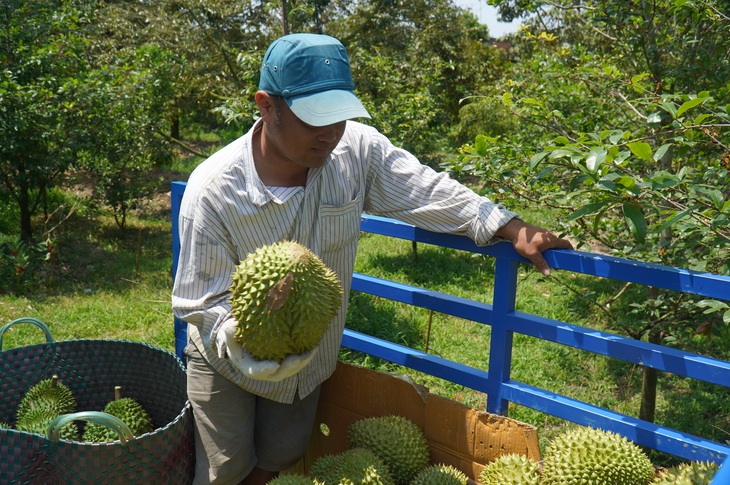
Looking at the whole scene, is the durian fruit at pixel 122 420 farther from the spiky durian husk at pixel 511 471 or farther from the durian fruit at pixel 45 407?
the spiky durian husk at pixel 511 471

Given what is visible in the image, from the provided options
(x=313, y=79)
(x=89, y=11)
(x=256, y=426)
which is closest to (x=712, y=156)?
(x=313, y=79)

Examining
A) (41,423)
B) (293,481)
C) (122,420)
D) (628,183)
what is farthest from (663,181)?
(41,423)

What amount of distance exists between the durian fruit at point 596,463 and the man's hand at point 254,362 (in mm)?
679

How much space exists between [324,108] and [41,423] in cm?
140

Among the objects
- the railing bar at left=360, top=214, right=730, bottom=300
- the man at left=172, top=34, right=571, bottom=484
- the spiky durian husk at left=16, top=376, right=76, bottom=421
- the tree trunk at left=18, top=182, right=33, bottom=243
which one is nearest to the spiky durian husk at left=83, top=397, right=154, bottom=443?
the spiky durian husk at left=16, top=376, right=76, bottom=421

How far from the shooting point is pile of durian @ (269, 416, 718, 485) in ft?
5.11

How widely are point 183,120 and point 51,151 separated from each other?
6.87m

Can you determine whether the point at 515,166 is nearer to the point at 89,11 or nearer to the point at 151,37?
the point at 89,11

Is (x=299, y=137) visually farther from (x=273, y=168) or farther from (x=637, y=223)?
(x=637, y=223)

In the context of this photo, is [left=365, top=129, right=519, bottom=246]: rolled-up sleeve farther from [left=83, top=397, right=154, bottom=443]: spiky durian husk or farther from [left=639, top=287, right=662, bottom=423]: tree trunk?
[left=639, top=287, right=662, bottom=423]: tree trunk

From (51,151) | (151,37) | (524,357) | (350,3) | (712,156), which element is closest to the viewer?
(712,156)

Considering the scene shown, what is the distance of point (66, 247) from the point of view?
6.82 metres

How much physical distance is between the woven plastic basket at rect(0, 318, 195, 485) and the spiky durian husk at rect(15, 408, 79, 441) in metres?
0.21

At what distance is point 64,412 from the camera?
2285 mm
